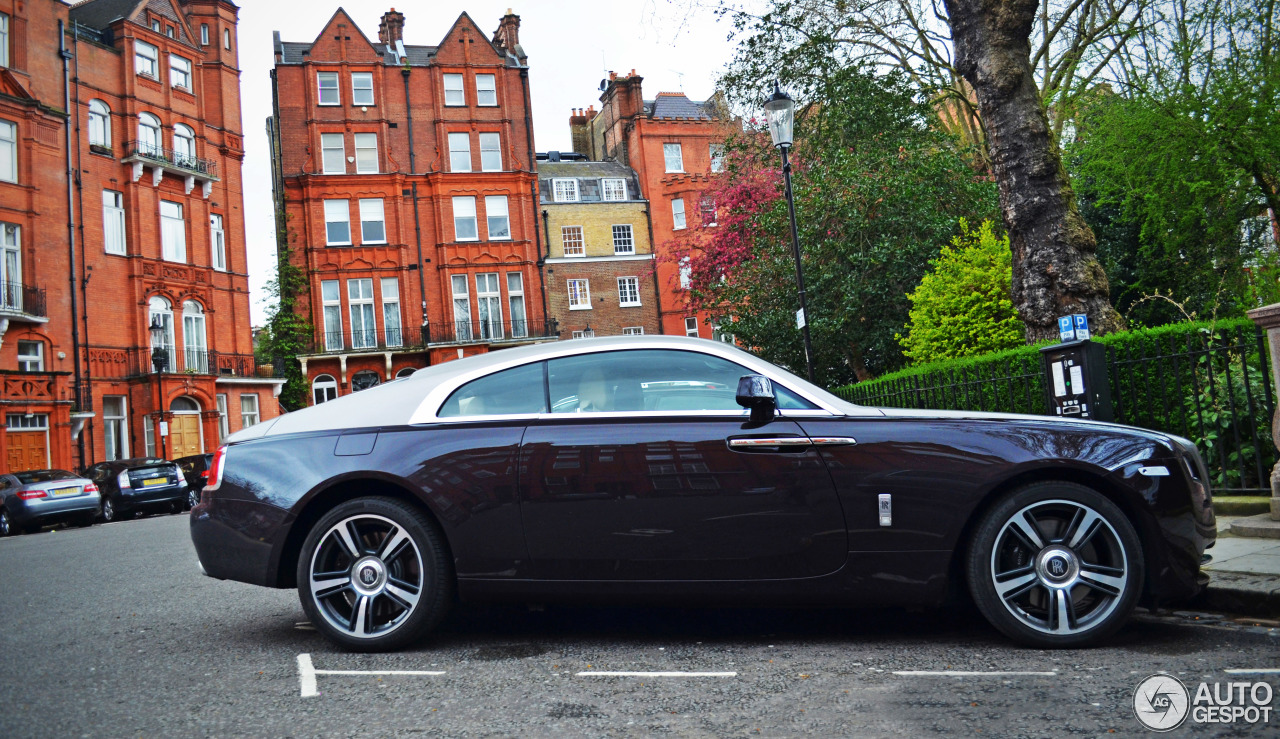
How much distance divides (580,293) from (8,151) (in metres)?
25.5

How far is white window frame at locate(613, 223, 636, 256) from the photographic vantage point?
48953mm

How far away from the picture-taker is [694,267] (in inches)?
1346

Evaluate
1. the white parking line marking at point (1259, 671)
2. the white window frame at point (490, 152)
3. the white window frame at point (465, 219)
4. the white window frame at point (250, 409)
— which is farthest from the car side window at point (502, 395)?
the white window frame at point (490, 152)

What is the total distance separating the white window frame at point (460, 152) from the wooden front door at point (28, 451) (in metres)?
22.4

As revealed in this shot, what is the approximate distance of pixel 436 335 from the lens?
42.8m

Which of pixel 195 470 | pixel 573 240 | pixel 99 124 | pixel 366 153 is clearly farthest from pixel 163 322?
pixel 573 240


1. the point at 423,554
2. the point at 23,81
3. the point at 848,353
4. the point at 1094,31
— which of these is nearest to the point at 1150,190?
the point at 1094,31

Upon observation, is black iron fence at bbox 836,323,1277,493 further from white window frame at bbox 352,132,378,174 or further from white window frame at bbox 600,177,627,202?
white window frame at bbox 600,177,627,202

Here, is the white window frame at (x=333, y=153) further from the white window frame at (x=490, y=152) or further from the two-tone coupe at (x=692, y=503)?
the two-tone coupe at (x=692, y=503)

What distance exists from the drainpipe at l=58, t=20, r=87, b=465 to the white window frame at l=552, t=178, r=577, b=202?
75.1 feet

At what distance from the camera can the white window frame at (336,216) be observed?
42.4 meters

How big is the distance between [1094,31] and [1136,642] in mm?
17789

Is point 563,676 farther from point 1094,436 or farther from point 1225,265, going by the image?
point 1225,265

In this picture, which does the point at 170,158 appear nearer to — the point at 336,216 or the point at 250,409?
the point at 336,216
